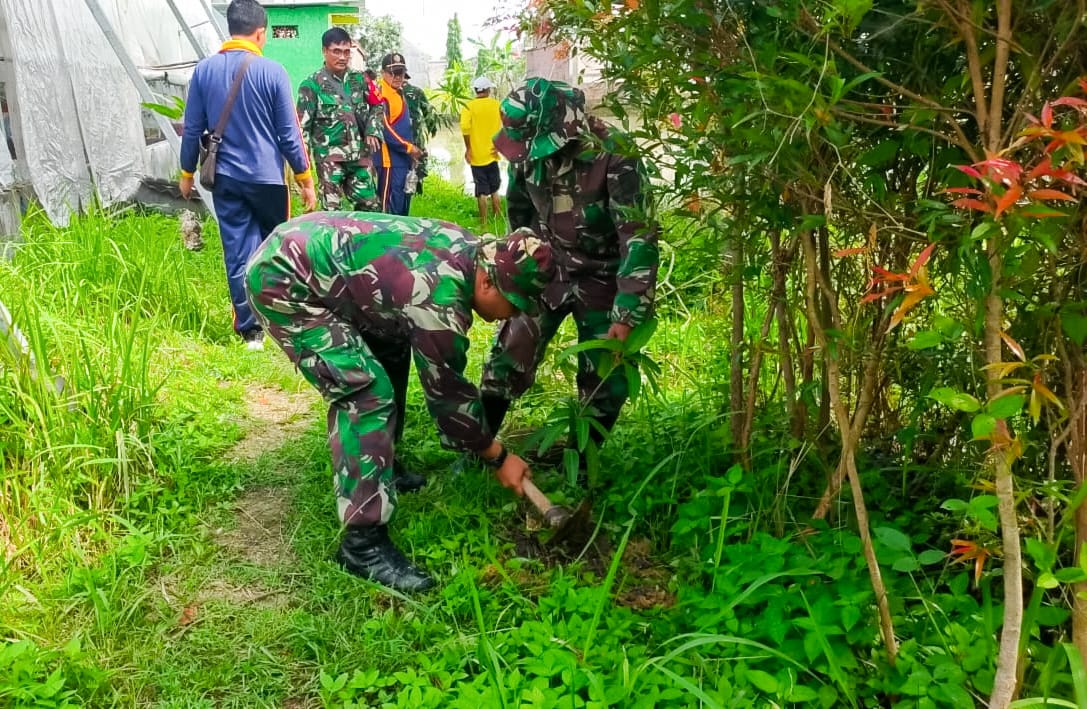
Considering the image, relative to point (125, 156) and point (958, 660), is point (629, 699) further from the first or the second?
point (125, 156)

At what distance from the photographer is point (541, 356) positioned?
3068 mm

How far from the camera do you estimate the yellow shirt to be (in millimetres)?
8594

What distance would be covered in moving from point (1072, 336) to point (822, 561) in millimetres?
847

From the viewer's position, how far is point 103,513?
2654mm

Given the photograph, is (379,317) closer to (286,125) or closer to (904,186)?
(904,186)

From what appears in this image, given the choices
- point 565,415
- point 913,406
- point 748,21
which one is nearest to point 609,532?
point 565,415

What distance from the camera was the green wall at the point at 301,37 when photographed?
57.9 ft

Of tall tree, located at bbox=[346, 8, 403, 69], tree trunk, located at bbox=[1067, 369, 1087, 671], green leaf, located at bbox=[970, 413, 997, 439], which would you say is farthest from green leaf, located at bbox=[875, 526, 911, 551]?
tall tree, located at bbox=[346, 8, 403, 69]

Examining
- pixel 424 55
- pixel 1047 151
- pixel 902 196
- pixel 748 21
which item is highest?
pixel 748 21

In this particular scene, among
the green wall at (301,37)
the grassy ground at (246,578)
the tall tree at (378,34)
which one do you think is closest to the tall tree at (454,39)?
the tall tree at (378,34)

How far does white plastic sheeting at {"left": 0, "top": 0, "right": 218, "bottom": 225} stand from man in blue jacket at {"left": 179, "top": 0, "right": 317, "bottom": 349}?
1.84 m

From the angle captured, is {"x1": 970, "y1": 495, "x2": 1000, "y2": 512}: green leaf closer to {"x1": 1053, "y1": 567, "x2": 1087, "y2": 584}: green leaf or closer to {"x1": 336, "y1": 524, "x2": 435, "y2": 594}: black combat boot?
{"x1": 1053, "y1": 567, "x2": 1087, "y2": 584}: green leaf

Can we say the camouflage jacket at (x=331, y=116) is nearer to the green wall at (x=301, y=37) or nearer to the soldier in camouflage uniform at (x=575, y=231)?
the soldier in camouflage uniform at (x=575, y=231)

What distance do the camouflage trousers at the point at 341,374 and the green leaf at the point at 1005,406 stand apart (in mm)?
1595
